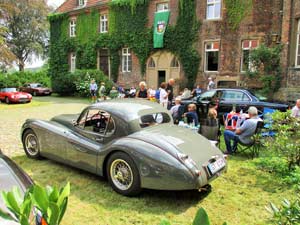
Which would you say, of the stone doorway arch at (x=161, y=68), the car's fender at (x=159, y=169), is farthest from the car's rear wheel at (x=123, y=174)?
the stone doorway arch at (x=161, y=68)

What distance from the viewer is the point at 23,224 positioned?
4.15 ft

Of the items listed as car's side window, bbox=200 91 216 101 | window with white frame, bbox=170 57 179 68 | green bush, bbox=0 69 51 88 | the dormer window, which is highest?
the dormer window

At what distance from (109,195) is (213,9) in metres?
18.2

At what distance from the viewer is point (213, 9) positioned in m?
20.0

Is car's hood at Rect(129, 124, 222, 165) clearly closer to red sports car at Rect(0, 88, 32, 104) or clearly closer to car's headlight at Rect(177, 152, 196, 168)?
car's headlight at Rect(177, 152, 196, 168)

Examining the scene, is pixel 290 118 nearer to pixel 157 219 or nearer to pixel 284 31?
pixel 157 219

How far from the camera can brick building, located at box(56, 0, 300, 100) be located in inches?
592

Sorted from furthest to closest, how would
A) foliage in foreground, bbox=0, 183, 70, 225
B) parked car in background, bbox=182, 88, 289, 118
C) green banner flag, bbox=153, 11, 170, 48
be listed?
1. green banner flag, bbox=153, 11, 170, 48
2. parked car in background, bbox=182, 88, 289, 118
3. foliage in foreground, bbox=0, 183, 70, 225

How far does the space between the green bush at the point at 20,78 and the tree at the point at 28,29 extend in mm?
8323

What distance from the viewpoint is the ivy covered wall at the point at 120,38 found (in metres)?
20.9

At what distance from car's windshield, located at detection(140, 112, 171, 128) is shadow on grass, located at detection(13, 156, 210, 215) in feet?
3.93

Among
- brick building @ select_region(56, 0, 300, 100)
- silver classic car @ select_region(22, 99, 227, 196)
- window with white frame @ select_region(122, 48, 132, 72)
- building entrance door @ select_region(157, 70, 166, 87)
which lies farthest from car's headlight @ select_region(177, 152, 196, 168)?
window with white frame @ select_region(122, 48, 132, 72)

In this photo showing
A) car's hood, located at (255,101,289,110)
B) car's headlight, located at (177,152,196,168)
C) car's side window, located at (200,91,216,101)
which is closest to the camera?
car's headlight, located at (177,152,196,168)

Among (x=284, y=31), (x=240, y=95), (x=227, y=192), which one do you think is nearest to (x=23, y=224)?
(x=227, y=192)
